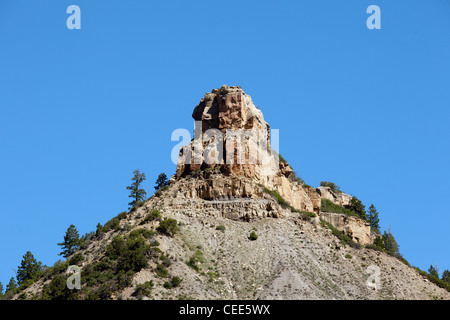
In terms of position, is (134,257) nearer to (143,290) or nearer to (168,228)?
(143,290)

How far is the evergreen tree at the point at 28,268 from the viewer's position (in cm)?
10662

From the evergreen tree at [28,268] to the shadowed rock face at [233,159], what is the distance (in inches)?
754

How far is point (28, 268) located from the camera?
107438 mm

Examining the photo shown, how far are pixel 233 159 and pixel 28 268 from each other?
2738 cm

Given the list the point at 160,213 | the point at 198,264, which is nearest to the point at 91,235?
the point at 160,213

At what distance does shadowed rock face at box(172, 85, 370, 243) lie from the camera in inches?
4119

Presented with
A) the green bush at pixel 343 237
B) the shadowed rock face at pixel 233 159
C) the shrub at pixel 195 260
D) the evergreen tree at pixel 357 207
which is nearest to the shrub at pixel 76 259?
the shrub at pixel 195 260

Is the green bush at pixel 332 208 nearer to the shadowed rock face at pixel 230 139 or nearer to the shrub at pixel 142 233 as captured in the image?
the shadowed rock face at pixel 230 139

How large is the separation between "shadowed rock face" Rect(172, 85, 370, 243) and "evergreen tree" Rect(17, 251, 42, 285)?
19.2m

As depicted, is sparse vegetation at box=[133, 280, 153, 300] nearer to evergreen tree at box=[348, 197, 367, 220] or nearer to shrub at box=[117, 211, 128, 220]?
shrub at box=[117, 211, 128, 220]

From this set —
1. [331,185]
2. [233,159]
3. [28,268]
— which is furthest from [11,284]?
[331,185]

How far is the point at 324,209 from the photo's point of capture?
419 ft
